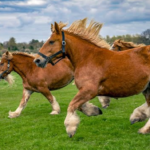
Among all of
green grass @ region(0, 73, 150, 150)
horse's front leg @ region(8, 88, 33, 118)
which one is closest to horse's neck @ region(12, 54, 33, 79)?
horse's front leg @ region(8, 88, 33, 118)

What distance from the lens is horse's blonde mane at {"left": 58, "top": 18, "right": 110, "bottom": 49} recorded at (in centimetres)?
701

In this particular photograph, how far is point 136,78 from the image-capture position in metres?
6.45

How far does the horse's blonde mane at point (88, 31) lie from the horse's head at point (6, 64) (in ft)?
15.8

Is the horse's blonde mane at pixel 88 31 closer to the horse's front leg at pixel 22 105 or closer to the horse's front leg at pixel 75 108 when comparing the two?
the horse's front leg at pixel 75 108

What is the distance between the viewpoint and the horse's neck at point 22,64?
1124 cm

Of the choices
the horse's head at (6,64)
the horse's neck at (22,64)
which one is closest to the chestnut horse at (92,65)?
the horse's neck at (22,64)

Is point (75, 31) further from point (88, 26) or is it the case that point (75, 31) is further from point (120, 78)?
point (120, 78)

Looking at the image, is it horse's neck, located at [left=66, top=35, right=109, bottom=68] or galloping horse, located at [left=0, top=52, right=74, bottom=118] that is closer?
horse's neck, located at [left=66, top=35, right=109, bottom=68]

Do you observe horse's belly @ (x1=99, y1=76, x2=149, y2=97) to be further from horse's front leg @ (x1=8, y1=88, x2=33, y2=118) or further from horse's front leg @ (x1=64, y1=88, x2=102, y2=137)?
horse's front leg @ (x1=8, y1=88, x2=33, y2=118)

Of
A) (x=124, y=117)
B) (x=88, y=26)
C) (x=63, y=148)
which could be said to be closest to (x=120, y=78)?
(x=88, y=26)

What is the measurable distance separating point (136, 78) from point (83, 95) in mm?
1164

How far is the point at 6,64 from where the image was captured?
1138 cm

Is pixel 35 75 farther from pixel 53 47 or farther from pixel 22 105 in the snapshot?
pixel 53 47

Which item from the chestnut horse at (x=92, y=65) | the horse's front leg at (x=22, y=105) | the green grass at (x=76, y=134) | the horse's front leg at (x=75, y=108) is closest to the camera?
the horse's front leg at (x=75, y=108)
